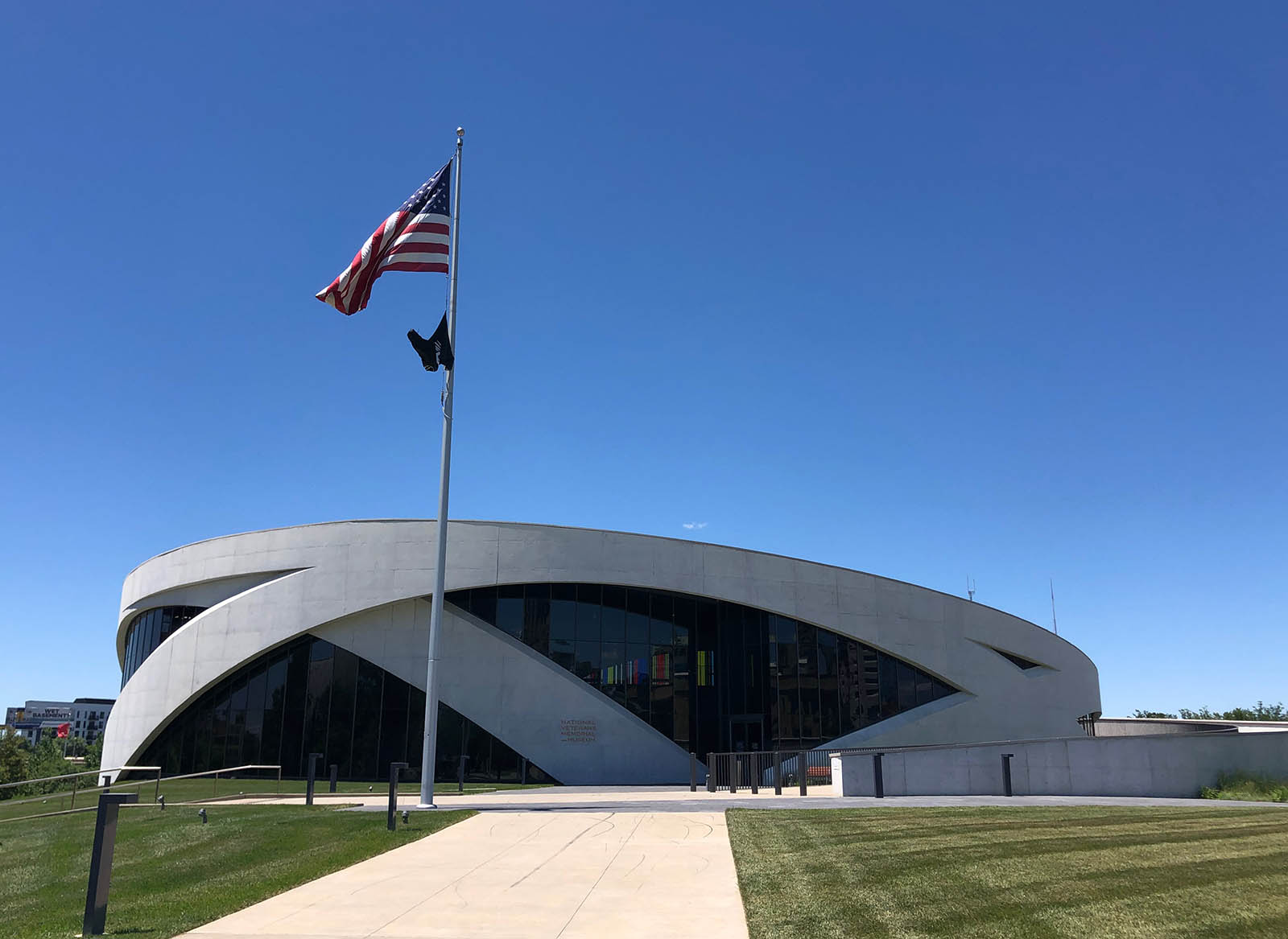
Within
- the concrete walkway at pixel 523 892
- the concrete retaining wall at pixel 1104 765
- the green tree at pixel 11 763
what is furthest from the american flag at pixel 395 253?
the green tree at pixel 11 763

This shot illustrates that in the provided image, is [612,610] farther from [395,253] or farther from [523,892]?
[523,892]

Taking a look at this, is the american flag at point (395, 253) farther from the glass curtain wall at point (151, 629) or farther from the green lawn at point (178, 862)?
the glass curtain wall at point (151, 629)

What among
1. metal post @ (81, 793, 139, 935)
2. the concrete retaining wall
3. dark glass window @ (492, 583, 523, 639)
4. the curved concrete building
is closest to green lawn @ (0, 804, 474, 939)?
metal post @ (81, 793, 139, 935)

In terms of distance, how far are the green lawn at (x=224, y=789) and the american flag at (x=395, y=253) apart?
43.5 feet

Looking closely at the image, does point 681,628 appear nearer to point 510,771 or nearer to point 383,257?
Result: point 510,771

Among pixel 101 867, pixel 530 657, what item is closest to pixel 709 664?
pixel 530 657

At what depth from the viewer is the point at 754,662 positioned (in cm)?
3559

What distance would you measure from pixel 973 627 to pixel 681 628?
12277 millimetres

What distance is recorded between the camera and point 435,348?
1933cm

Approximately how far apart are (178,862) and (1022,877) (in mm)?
10121

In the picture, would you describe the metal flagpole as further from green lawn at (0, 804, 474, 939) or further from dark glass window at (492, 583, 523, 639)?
dark glass window at (492, 583, 523, 639)

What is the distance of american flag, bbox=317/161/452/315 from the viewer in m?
20.2

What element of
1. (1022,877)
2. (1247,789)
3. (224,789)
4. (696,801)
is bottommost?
(224,789)

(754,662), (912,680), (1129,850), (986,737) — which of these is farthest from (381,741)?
(1129,850)
